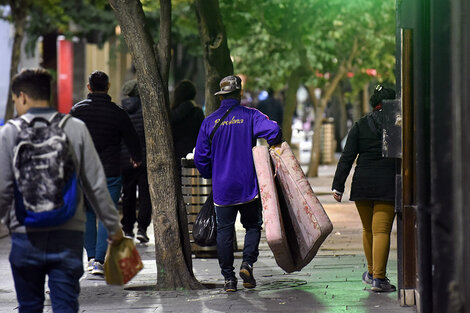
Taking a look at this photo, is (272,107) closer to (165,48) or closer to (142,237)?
(142,237)

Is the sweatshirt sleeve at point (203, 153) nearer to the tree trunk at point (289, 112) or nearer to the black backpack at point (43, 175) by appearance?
the black backpack at point (43, 175)

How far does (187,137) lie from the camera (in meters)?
13.1

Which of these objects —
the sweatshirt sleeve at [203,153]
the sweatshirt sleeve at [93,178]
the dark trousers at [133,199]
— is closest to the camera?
the sweatshirt sleeve at [93,178]

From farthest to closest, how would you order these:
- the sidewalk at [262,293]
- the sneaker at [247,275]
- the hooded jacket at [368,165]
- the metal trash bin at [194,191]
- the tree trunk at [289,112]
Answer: the tree trunk at [289,112]
the metal trash bin at [194,191]
the sneaker at [247,275]
the hooded jacket at [368,165]
the sidewalk at [262,293]

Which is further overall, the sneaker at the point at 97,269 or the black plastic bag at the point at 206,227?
the sneaker at the point at 97,269

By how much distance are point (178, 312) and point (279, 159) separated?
64.7 inches

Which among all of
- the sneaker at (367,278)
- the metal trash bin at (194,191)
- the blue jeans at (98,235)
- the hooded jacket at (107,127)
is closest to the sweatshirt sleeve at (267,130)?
the sneaker at (367,278)

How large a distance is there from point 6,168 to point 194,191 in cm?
633

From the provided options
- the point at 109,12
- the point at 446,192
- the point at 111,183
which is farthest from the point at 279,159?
the point at 109,12

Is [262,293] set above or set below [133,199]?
below

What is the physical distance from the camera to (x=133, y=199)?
13312 mm

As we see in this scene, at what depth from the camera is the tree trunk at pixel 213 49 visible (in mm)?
12539

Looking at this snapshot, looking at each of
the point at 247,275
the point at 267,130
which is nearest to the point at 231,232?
the point at 247,275

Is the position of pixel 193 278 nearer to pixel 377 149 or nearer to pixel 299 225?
pixel 299 225
